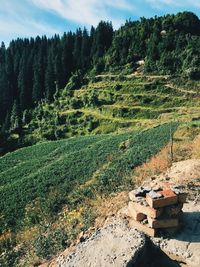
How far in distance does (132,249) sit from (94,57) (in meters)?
103

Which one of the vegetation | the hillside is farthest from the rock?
the vegetation

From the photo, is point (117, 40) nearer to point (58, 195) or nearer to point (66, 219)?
point (58, 195)

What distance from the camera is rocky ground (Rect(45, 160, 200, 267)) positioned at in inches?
351

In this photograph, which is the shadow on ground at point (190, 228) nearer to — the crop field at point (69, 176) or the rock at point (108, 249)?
the rock at point (108, 249)

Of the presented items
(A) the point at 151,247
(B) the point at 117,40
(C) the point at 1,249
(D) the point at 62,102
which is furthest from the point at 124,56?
(A) the point at 151,247

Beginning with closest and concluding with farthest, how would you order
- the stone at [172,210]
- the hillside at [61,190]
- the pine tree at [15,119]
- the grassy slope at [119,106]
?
the stone at [172,210] < the hillside at [61,190] < the grassy slope at [119,106] < the pine tree at [15,119]

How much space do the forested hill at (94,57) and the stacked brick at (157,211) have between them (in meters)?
73.8

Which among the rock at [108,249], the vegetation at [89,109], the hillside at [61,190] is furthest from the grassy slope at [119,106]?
the rock at [108,249]

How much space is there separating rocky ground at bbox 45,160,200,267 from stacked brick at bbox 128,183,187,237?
0.25 metres

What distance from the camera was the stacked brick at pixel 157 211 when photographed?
402 inches

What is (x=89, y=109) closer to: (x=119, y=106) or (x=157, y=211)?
(x=119, y=106)

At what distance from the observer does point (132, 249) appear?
29.5 ft

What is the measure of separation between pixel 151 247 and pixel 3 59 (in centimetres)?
12775

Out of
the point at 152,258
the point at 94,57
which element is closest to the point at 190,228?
the point at 152,258
